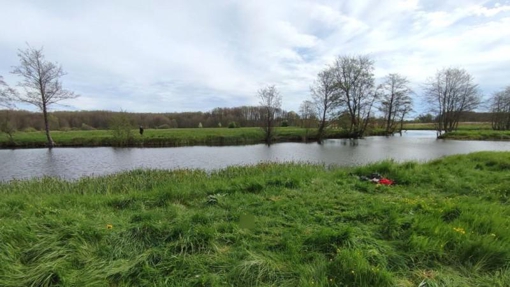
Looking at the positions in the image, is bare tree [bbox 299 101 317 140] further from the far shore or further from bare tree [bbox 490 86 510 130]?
bare tree [bbox 490 86 510 130]

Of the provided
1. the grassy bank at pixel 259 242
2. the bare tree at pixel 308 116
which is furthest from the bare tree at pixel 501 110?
the grassy bank at pixel 259 242

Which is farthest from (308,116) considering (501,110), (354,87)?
(501,110)

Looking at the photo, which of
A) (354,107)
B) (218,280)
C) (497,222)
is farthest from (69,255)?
(354,107)

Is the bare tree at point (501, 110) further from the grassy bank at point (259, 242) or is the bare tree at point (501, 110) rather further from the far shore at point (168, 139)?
the grassy bank at point (259, 242)

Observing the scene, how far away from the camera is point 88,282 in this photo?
2.73 metres

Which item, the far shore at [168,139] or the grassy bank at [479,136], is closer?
the far shore at [168,139]

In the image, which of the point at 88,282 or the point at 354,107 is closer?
the point at 88,282

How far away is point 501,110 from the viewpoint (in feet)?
147

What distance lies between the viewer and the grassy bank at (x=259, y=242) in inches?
109

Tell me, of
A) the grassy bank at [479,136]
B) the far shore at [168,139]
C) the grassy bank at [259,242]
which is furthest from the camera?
the grassy bank at [479,136]

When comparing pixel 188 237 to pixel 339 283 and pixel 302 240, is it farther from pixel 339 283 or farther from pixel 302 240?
pixel 339 283

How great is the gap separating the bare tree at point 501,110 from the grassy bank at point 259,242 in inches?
2158

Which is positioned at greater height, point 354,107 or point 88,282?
point 354,107

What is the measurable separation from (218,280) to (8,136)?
3916cm
